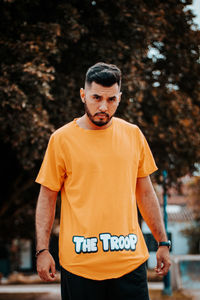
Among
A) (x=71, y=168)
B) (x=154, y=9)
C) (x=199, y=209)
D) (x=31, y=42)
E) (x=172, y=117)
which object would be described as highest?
(x=154, y=9)

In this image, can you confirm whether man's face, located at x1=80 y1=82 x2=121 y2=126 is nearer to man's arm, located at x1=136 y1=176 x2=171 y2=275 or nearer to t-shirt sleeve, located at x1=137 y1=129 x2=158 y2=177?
t-shirt sleeve, located at x1=137 y1=129 x2=158 y2=177

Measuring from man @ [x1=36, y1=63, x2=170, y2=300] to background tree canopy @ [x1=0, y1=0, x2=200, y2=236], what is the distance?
5.33 metres

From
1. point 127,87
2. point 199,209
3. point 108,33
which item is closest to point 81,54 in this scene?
point 108,33

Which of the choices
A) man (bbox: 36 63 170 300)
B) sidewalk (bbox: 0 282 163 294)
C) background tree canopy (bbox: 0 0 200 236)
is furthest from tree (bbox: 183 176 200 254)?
man (bbox: 36 63 170 300)

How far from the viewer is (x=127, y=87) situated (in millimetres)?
9164

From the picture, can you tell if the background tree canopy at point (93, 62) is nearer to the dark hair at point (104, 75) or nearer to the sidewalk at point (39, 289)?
the sidewalk at point (39, 289)

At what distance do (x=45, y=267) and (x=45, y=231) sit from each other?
0.64 feet

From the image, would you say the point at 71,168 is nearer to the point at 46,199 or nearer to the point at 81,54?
the point at 46,199

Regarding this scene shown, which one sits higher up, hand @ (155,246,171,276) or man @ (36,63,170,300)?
man @ (36,63,170,300)

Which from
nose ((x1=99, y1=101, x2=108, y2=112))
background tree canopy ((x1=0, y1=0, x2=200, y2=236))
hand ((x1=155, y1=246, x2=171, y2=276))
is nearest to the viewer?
nose ((x1=99, y1=101, x2=108, y2=112))

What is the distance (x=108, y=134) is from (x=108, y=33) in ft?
24.5

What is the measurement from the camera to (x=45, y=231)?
2555 mm

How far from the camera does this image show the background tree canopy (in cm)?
818

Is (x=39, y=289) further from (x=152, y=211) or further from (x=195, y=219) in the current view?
(x=195, y=219)
